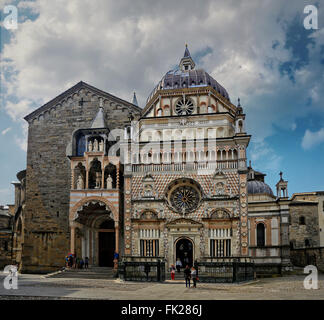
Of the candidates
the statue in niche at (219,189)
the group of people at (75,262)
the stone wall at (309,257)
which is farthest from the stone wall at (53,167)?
the stone wall at (309,257)

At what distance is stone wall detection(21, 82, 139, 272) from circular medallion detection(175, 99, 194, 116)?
155 inches

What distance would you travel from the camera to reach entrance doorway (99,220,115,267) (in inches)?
1471

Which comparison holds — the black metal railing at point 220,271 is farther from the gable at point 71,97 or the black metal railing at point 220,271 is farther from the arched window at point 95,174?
the gable at point 71,97

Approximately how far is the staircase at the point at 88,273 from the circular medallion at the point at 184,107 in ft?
50.5

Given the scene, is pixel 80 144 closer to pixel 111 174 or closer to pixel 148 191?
pixel 111 174

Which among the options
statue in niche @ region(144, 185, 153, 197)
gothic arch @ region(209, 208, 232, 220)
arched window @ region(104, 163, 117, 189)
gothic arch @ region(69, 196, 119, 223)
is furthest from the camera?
arched window @ region(104, 163, 117, 189)

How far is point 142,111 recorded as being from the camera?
130 ft

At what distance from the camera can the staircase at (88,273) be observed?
30547 mm

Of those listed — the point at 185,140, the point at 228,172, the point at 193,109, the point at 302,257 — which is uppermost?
the point at 193,109

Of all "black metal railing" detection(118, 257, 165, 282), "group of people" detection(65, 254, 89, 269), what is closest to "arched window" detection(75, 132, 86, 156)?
"group of people" detection(65, 254, 89, 269)

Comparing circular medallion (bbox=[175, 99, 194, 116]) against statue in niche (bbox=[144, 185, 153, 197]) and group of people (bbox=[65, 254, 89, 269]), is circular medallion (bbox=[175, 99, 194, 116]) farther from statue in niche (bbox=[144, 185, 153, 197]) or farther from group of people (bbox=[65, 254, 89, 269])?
group of people (bbox=[65, 254, 89, 269])

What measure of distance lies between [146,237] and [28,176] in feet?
45.6
